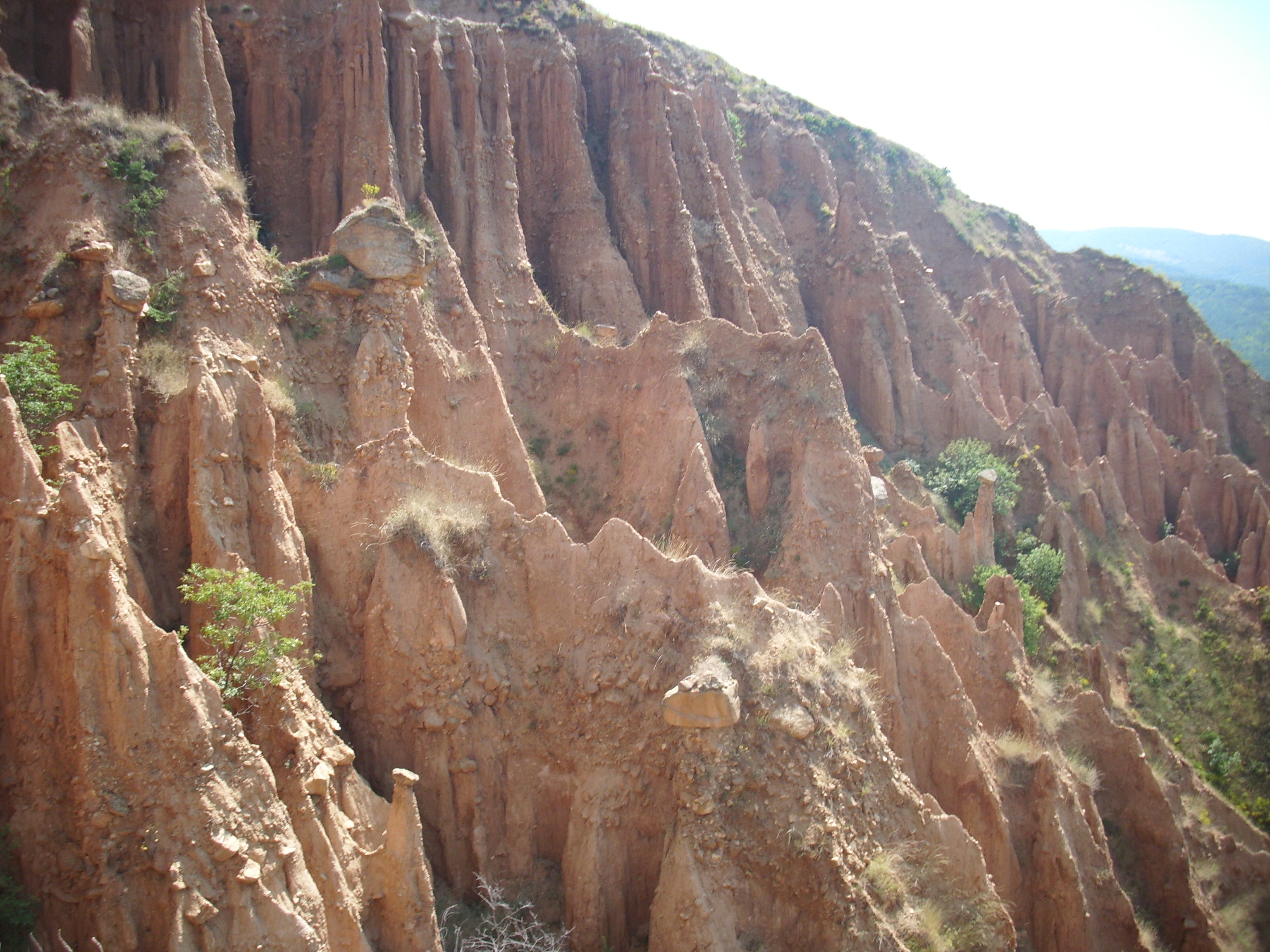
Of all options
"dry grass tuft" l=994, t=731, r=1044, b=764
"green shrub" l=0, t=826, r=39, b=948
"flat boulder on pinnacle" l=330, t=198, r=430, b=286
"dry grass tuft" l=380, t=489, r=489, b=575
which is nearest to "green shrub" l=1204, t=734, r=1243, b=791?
"dry grass tuft" l=994, t=731, r=1044, b=764

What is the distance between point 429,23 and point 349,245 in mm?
9624

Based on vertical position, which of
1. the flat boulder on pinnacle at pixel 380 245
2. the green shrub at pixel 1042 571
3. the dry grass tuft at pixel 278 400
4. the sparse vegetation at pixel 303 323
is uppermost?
the flat boulder on pinnacle at pixel 380 245

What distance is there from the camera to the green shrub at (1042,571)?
79.4 ft

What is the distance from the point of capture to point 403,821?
9.22 metres

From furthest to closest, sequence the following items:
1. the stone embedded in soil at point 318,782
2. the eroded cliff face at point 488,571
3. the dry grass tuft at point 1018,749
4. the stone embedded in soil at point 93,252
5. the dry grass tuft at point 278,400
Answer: the dry grass tuft at point 1018,749 < the dry grass tuft at point 278,400 < the stone embedded in soil at point 93,252 < the stone embedded in soil at point 318,782 < the eroded cliff face at point 488,571

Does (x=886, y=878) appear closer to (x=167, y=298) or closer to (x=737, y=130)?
(x=167, y=298)

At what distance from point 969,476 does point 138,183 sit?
2343 cm

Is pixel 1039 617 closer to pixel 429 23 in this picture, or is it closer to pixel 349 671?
pixel 349 671

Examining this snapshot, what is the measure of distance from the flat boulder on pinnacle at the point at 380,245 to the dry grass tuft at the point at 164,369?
443 cm

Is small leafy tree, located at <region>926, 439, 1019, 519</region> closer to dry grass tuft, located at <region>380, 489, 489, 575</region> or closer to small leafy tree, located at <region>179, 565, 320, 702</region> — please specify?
dry grass tuft, located at <region>380, 489, 489, 575</region>

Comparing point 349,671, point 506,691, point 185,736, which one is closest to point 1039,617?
point 506,691

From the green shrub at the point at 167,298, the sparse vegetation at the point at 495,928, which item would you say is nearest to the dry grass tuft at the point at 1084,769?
the sparse vegetation at the point at 495,928

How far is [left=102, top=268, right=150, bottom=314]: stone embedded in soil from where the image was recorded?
10.8 metres

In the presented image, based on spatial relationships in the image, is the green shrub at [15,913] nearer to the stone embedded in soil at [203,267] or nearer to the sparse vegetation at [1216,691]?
the stone embedded in soil at [203,267]
